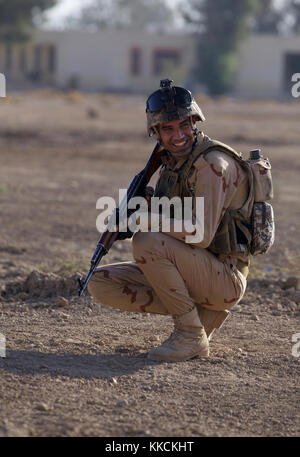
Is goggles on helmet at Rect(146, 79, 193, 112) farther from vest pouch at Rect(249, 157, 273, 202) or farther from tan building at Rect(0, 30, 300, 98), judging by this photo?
tan building at Rect(0, 30, 300, 98)

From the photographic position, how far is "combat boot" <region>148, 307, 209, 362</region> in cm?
431

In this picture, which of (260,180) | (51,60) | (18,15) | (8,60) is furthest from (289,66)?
(260,180)

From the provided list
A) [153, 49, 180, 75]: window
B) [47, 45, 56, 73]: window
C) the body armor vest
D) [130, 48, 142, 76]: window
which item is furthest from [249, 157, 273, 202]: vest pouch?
[47, 45, 56, 73]: window

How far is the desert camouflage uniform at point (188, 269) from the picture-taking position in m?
4.03

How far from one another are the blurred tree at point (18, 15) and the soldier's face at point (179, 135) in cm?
3763

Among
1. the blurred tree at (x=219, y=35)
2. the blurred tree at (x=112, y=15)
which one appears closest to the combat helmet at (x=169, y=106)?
the blurred tree at (x=219, y=35)

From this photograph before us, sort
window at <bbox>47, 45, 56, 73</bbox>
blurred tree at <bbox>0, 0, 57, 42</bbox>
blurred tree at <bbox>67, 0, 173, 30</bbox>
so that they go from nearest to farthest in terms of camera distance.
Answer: blurred tree at <bbox>0, 0, 57, 42</bbox>, window at <bbox>47, 45, 56, 73</bbox>, blurred tree at <bbox>67, 0, 173, 30</bbox>

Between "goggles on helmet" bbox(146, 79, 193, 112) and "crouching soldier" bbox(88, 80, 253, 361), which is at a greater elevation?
"goggles on helmet" bbox(146, 79, 193, 112)

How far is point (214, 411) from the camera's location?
3.72 metres

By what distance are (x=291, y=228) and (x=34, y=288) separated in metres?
3.90

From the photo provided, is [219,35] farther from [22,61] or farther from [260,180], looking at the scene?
[260,180]

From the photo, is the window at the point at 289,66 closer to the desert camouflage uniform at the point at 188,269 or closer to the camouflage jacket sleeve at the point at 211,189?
the desert camouflage uniform at the point at 188,269

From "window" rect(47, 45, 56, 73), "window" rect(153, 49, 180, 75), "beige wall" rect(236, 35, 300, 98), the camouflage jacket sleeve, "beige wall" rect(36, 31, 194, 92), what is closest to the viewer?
the camouflage jacket sleeve

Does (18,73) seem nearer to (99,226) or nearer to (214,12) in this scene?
(214,12)
